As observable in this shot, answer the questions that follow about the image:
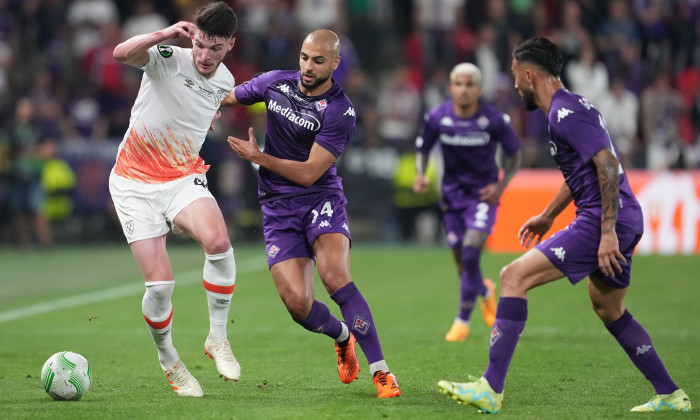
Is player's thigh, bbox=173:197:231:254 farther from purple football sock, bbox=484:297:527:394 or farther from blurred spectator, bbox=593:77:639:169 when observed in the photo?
blurred spectator, bbox=593:77:639:169

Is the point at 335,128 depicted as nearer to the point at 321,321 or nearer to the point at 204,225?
the point at 204,225

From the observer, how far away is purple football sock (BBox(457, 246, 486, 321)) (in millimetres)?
10781

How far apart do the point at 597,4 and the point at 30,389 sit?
18.1 meters

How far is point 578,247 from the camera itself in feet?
21.6

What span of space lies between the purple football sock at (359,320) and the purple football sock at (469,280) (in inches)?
134

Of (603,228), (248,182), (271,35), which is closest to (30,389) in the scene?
(603,228)

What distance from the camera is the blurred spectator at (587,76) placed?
66.8 ft

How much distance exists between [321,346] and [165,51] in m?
3.90

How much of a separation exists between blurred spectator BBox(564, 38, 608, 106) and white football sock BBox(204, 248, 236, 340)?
14.0m

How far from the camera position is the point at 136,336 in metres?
11.1

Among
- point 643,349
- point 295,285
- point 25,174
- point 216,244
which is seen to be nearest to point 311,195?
point 295,285

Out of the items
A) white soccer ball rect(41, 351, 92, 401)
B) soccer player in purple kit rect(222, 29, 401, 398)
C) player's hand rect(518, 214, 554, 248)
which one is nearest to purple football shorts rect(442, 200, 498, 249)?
soccer player in purple kit rect(222, 29, 401, 398)

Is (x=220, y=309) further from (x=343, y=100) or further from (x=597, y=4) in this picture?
(x=597, y=4)

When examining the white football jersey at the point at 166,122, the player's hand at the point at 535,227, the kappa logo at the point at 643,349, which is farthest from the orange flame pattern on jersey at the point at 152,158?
the kappa logo at the point at 643,349
